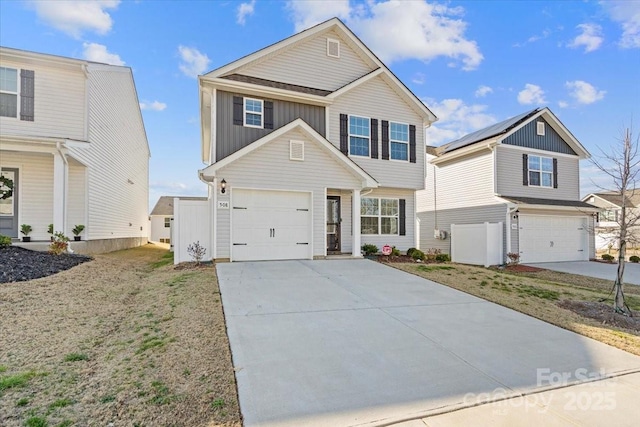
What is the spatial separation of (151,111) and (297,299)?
22833 millimetres

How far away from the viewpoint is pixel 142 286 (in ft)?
27.1

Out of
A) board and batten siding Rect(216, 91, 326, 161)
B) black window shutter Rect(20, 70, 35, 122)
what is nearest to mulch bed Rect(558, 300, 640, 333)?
board and batten siding Rect(216, 91, 326, 161)

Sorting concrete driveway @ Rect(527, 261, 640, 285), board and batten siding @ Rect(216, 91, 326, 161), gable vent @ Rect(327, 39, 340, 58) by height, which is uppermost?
gable vent @ Rect(327, 39, 340, 58)

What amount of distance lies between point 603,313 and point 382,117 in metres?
10.0

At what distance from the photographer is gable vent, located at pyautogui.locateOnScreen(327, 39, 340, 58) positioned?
13992mm

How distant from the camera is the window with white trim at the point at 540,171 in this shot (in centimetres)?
1746

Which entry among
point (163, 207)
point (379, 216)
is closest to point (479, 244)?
point (379, 216)

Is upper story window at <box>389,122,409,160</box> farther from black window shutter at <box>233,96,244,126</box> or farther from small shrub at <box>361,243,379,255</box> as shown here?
black window shutter at <box>233,96,244,126</box>

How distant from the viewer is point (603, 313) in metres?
6.98

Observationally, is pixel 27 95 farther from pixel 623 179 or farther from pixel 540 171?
pixel 540 171

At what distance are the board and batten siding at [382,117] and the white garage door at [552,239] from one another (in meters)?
6.39

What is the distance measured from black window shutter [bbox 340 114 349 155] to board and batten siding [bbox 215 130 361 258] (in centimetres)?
181

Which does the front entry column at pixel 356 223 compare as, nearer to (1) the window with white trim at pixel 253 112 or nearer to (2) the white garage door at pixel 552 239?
(1) the window with white trim at pixel 253 112

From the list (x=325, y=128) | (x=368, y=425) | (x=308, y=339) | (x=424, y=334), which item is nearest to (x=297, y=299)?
(x=308, y=339)
